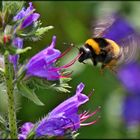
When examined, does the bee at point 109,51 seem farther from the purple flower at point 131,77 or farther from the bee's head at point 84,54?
the purple flower at point 131,77

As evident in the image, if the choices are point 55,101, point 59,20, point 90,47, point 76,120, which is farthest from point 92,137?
point 76,120

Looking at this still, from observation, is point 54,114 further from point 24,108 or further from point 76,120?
point 24,108

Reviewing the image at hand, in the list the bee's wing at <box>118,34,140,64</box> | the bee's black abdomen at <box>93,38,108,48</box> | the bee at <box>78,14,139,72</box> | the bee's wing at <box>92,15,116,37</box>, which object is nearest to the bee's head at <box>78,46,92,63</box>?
the bee at <box>78,14,139,72</box>

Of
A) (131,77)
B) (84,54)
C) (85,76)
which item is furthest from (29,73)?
(131,77)

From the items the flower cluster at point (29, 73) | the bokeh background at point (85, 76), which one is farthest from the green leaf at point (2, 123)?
the bokeh background at point (85, 76)

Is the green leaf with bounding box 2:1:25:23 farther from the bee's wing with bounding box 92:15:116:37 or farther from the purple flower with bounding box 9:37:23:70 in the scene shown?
the bee's wing with bounding box 92:15:116:37

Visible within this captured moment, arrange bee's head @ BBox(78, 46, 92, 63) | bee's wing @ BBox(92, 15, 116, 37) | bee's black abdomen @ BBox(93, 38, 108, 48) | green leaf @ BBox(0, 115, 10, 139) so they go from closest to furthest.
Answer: green leaf @ BBox(0, 115, 10, 139) → bee's head @ BBox(78, 46, 92, 63) → bee's black abdomen @ BBox(93, 38, 108, 48) → bee's wing @ BBox(92, 15, 116, 37)

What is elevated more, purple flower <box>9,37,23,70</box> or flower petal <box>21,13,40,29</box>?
flower petal <box>21,13,40,29</box>
